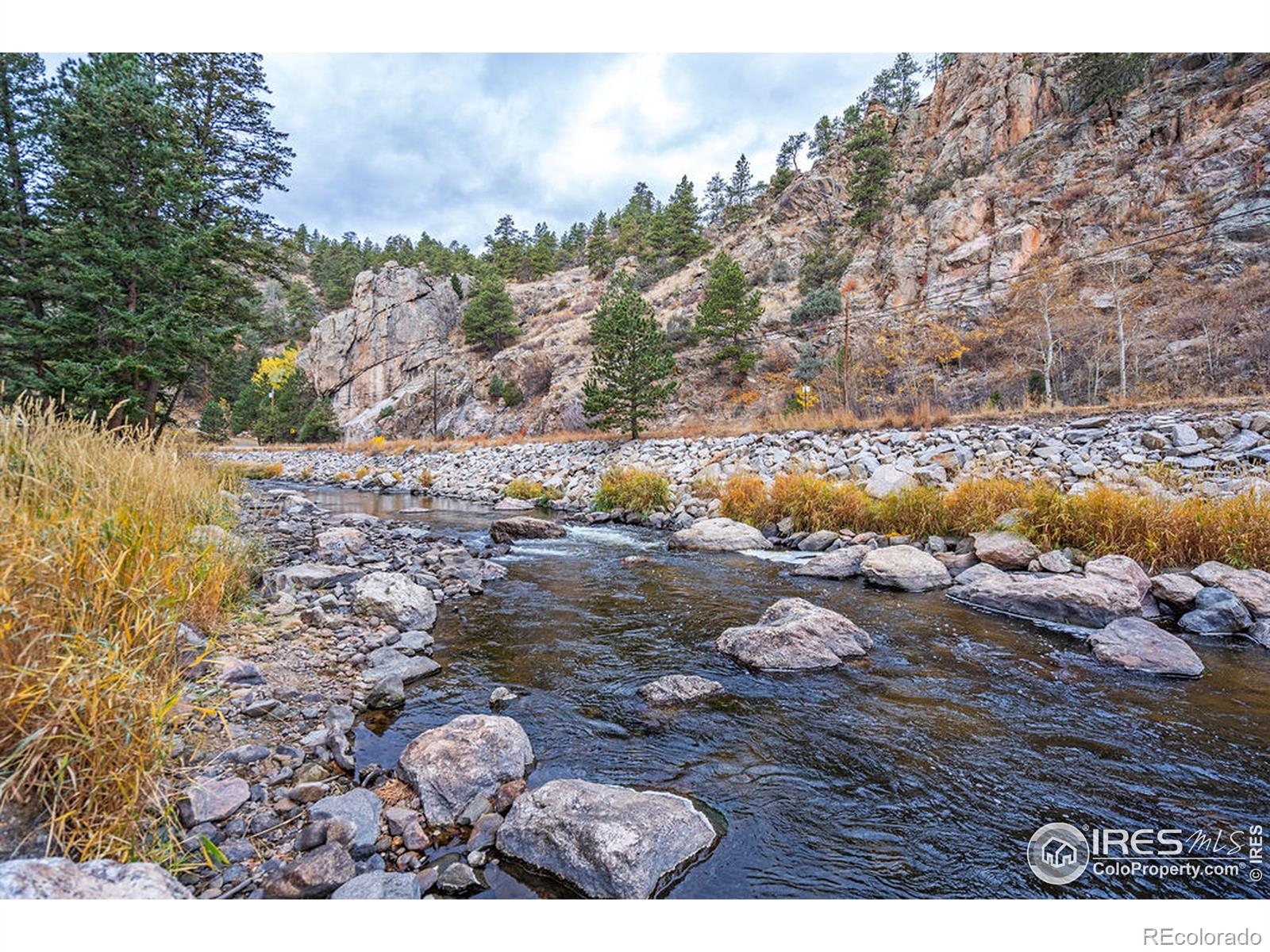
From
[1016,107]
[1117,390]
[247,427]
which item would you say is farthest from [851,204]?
[247,427]

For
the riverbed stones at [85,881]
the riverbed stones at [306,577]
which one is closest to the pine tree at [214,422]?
the riverbed stones at [306,577]

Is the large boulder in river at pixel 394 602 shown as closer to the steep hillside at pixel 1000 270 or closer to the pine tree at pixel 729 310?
the steep hillside at pixel 1000 270

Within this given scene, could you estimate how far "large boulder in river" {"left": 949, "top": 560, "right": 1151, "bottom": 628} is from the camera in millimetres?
5473

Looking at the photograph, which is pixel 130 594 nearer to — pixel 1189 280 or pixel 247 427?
pixel 1189 280

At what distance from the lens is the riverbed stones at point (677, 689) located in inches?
152

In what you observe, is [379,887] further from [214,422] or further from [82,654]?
[214,422]

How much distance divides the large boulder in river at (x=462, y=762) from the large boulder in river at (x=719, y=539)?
6737 millimetres

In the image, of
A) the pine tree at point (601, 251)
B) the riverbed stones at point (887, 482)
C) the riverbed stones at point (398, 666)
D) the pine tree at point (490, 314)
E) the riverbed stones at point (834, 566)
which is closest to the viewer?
the riverbed stones at point (398, 666)

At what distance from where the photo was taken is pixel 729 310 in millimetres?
29172

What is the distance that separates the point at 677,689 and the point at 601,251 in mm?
56123

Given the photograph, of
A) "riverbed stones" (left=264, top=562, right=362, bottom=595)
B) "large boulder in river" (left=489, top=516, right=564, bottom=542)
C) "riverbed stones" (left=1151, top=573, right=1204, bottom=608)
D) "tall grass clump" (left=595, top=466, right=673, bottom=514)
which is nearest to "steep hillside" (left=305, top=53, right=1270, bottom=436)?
"tall grass clump" (left=595, top=466, right=673, bottom=514)

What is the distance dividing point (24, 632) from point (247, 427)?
57.9 metres

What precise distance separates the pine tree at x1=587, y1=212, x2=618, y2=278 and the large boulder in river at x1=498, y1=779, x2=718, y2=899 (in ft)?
186

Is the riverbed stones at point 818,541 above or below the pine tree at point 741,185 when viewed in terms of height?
below
